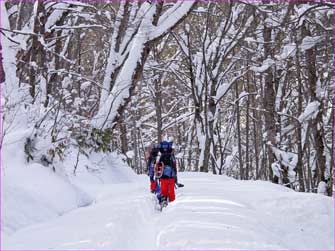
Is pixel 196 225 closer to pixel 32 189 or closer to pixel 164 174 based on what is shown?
pixel 32 189

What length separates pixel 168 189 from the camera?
1031 centimetres

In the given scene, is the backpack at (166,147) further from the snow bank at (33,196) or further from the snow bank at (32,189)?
the snow bank at (33,196)

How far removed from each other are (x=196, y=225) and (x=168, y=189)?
358 cm

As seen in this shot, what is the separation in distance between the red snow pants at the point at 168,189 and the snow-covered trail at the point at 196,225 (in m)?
0.43

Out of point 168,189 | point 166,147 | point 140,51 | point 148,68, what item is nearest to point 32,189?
point 168,189

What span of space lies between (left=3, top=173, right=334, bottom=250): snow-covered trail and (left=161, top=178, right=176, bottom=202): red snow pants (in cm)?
43

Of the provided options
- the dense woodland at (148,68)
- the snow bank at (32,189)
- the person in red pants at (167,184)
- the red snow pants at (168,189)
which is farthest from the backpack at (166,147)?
the dense woodland at (148,68)

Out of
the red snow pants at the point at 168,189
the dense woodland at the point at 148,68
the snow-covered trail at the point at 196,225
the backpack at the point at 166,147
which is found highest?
the dense woodland at the point at 148,68

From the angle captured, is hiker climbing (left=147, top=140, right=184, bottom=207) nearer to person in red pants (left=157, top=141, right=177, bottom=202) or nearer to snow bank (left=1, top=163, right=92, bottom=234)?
person in red pants (left=157, top=141, right=177, bottom=202)

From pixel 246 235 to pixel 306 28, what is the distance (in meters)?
10.0

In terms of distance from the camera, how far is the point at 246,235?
628 cm

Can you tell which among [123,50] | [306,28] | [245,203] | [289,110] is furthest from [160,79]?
[245,203]

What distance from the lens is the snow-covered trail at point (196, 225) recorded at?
19.1 ft

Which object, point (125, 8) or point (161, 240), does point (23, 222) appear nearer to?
point (161, 240)
